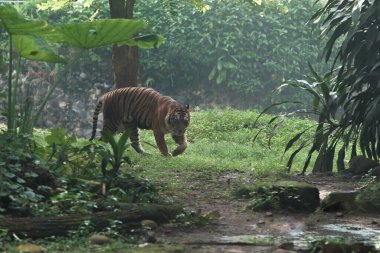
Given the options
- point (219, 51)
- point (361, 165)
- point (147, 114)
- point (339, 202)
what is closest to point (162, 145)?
point (147, 114)

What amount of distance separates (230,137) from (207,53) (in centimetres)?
569

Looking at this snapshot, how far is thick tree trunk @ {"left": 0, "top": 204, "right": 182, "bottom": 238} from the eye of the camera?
4.79 meters

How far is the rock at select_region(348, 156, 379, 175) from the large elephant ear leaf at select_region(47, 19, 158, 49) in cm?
358

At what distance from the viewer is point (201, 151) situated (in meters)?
12.6

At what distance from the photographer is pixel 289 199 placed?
6.45 meters

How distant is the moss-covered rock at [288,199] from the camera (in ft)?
21.1

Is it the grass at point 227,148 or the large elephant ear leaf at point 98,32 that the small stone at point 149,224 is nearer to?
the large elephant ear leaf at point 98,32

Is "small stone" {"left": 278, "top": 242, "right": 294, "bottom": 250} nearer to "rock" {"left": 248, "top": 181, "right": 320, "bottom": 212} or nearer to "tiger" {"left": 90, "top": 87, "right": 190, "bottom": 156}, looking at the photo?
"rock" {"left": 248, "top": 181, "right": 320, "bottom": 212}

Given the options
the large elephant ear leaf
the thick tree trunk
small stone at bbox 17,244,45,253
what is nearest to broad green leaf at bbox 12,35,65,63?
the large elephant ear leaf

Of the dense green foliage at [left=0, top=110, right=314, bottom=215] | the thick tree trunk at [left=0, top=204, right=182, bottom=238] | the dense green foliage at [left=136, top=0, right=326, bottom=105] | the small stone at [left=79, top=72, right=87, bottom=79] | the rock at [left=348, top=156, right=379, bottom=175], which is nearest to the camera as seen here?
the thick tree trunk at [left=0, top=204, right=182, bottom=238]

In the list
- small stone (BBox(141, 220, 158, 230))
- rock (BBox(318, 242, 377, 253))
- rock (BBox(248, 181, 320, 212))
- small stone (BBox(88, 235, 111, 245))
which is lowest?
rock (BBox(248, 181, 320, 212))

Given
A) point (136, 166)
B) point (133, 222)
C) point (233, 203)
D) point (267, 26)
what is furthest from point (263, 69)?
point (133, 222)

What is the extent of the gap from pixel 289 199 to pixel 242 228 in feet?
3.05

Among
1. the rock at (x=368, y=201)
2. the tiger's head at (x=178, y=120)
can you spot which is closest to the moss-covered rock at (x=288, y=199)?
the rock at (x=368, y=201)
